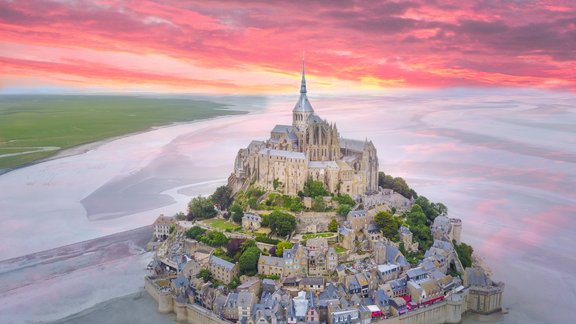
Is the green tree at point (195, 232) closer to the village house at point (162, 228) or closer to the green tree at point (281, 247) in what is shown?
the village house at point (162, 228)

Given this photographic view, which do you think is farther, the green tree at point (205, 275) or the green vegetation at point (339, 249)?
the green vegetation at point (339, 249)

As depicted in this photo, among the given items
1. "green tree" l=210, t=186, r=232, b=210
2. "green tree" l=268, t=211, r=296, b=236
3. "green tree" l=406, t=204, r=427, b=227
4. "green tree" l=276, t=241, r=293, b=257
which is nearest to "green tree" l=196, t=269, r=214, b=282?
"green tree" l=276, t=241, r=293, b=257

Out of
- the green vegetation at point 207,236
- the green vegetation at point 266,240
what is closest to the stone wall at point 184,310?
the green vegetation at point 207,236

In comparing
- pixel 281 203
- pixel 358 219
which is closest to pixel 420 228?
pixel 358 219

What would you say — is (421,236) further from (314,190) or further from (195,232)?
(195,232)

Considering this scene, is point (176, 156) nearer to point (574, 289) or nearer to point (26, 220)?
point (26, 220)

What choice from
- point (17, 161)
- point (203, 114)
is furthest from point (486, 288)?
point (203, 114)
